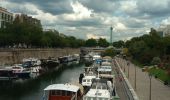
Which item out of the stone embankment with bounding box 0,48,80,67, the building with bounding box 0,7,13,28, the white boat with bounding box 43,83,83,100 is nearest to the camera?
the white boat with bounding box 43,83,83,100

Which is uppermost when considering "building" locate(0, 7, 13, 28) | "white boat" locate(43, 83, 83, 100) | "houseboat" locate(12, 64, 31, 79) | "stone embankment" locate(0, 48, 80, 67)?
Result: "building" locate(0, 7, 13, 28)

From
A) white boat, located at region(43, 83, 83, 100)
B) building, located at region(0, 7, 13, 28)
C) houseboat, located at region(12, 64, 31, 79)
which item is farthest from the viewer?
building, located at region(0, 7, 13, 28)

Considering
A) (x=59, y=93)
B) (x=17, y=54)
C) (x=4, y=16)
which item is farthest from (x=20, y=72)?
(x=4, y=16)

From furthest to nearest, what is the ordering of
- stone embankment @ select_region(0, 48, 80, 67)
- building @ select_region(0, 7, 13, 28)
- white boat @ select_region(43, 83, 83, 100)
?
building @ select_region(0, 7, 13, 28), stone embankment @ select_region(0, 48, 80, 67), white boat @ select_region(43, 83, 83, 100)

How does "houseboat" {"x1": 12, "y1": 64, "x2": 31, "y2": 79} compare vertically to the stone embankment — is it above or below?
below

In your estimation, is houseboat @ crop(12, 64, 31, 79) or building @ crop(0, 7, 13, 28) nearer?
houseboat @ crop(12, 64, 31, 79)

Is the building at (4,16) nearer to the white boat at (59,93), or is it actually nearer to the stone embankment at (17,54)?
the stone embankment at (17,54)

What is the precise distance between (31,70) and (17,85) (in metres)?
18.0

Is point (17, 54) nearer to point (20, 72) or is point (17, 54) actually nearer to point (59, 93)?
point (20, 72)

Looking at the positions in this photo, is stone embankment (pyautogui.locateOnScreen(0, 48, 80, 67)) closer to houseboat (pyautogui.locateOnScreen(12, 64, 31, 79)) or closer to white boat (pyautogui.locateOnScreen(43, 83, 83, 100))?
houseboat (pyautogui.locateOnScreen(12, 64, 31, 79))

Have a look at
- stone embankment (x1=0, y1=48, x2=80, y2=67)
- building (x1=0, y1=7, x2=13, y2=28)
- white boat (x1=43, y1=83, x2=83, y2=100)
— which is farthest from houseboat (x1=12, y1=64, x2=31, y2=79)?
building (x1=0, y1=7, x2=13, y2=28)

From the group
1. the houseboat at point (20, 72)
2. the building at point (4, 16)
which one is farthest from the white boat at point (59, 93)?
the building at point (4, 16)

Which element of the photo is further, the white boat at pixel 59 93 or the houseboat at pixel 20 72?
the houseboat at pixel 20 72

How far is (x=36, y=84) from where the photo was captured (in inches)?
2675
